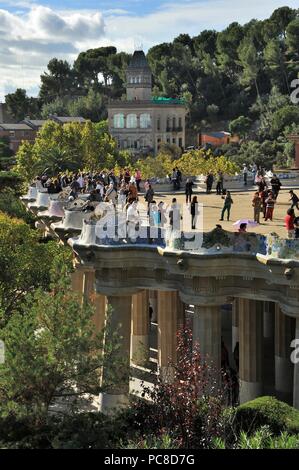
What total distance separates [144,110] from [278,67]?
4203 centimetres

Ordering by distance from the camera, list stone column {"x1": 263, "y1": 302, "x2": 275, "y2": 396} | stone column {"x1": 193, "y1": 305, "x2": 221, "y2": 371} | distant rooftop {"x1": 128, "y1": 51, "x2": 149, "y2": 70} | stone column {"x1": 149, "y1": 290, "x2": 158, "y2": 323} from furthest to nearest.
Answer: distant rooftop {"x1": 128, "y1": 51, "x2": 149, "y2": 70}
stone column {"x1": 149, "y1": 290, "x2": 158, "y2": 323}
stone column {"x1": 263, "y1": 302, "x2": 275, "y2": 396}
stone column {"x1": 193, "y1": 305, "x2": 221, "y2": 371}

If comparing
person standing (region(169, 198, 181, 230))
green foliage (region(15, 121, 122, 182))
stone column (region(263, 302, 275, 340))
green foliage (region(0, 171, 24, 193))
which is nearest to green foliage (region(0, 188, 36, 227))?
green foliage (region(0, 171, 24, 193))

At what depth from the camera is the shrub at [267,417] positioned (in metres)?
26.2

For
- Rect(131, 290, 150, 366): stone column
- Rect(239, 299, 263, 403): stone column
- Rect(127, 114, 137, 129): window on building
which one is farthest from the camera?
Rect(127, 114, 137, 129): window on building

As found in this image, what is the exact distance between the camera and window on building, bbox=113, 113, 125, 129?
6988 inches

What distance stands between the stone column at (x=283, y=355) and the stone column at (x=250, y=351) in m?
3.66

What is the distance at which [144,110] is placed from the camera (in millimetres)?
176250

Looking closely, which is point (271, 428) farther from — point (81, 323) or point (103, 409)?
point (103, 409)

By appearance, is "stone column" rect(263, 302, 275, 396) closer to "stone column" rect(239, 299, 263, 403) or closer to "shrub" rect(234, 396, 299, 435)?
"stone column" rect(239, 299, 263, 403)

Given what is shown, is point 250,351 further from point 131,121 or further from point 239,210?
point 131,121

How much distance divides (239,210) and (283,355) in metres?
10.7

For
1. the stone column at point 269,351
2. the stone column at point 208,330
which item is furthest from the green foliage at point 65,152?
the stone column at point 208,330

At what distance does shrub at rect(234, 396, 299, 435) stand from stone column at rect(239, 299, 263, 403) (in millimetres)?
8391
